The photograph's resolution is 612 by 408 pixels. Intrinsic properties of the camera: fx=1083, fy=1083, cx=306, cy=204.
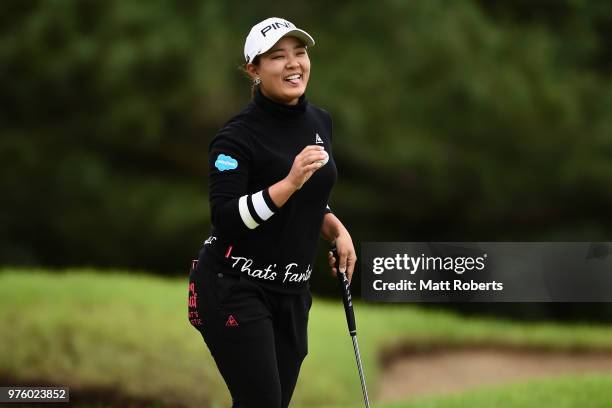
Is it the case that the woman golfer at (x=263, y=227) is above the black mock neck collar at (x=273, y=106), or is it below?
below

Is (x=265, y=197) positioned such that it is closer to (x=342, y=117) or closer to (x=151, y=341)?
(x=151, y=341)

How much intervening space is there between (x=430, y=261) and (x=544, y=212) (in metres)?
8.65

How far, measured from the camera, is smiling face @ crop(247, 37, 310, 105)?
3.34m

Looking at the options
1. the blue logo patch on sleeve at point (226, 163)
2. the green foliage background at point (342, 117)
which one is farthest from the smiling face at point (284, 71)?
the green foliage background at point (342, 117)

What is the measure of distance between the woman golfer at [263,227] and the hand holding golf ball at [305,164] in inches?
0.7

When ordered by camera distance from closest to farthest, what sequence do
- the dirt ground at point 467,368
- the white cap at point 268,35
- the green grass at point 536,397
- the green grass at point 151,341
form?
the white cap at point 268,35, the green grass at point 536,397, the green grass at point 151,341, the dirt ground at point 467,368

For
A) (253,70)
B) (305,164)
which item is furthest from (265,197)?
(253,70)

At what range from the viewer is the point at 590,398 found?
19.3 feet

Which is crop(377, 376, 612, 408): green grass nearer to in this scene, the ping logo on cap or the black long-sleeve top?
the black long-sleeve top

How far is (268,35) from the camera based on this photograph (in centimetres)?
333

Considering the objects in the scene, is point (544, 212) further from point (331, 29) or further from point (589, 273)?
point (589, 273)

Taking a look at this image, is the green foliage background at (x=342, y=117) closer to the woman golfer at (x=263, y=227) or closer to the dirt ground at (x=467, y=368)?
the dirt ground at (x=467, y=368)

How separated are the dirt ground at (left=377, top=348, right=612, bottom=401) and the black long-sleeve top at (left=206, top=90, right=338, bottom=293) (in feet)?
19.0

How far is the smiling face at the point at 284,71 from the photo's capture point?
11.0 ft
